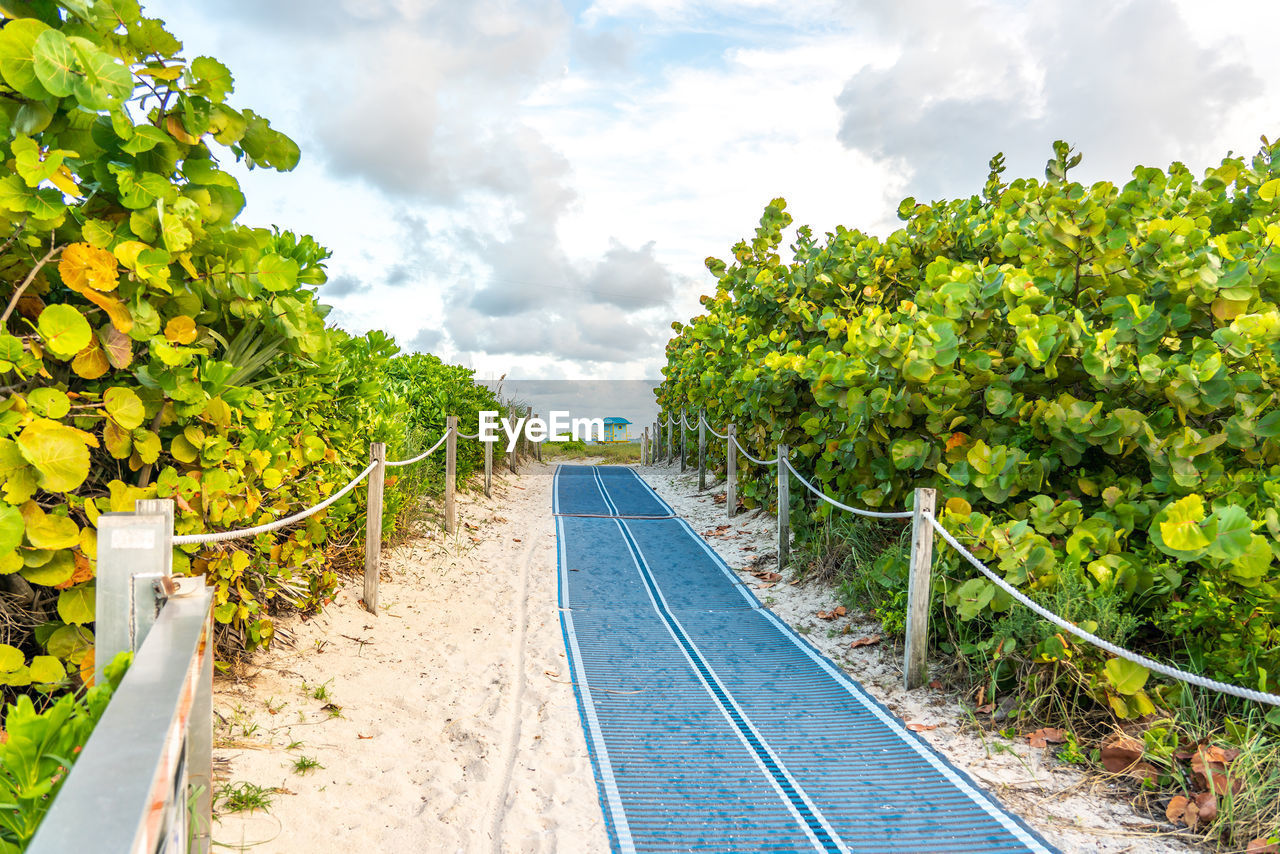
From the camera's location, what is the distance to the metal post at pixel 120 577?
6.64 ft

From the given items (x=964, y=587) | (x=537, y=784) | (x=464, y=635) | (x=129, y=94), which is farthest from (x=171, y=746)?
(x=464, y=635)

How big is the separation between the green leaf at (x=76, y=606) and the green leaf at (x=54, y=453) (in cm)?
55

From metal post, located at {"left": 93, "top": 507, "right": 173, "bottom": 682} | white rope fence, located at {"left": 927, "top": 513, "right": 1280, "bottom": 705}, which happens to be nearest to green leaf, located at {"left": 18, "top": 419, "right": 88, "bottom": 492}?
metal post, located at {"left": 93, "top": 507, "right": 173, "bottom": 682}

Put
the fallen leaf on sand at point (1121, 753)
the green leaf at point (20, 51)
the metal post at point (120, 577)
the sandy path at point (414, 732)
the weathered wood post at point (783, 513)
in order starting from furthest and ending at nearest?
1. the weathered wood post at point (783, 513)
2. the fallen leaf on sand at point (1121, 753)
3. the sandy path at point (414, 732)
4. the green leaf at point (20, 51)
5. the metal post at point (120, 577)

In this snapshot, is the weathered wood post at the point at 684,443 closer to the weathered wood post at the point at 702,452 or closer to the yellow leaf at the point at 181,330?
the weathered wood post at the point at 702,452

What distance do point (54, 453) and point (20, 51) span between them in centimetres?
130

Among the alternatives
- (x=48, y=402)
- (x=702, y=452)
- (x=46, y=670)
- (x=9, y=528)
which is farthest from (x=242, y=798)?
(x=702, y=452)

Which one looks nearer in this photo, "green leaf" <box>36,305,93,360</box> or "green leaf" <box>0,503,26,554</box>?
"green leaf" <box>0,503,26,554</box>

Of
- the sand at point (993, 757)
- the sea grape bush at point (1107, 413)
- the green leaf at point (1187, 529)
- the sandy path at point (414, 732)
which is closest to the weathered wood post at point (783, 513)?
the sand at point (993, 757)

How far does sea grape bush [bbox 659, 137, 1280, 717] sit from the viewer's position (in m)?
4.11

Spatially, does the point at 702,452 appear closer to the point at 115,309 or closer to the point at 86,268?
the point at 115,309

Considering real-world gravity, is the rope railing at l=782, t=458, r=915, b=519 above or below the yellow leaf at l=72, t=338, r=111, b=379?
below

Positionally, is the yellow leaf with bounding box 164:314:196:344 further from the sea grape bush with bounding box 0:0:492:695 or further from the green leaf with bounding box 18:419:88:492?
the green leaf with bounding box 18:419:88:492

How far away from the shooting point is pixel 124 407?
2885 millimetres
